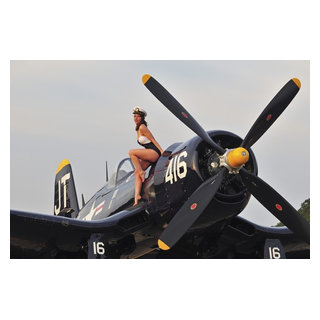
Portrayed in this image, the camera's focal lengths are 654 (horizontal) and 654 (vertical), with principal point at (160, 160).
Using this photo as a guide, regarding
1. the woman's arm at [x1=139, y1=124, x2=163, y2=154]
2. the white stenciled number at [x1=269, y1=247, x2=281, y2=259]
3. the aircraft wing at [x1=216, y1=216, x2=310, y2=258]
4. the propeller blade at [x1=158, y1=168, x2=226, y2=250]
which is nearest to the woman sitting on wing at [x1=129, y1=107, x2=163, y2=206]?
the woman's arm at [x1=139, y1=124, x2=163, y2=154]

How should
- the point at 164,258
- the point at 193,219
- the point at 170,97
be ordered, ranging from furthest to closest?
the point at 164,258, the point at 170,97, the point at 193,219

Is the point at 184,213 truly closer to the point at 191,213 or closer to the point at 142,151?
the point at 191,213

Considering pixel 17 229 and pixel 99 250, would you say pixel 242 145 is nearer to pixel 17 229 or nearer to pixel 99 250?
pixel 99 250

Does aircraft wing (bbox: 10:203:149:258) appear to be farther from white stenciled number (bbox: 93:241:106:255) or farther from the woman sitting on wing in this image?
the woman sitting on wing

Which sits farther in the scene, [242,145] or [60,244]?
[60,244]

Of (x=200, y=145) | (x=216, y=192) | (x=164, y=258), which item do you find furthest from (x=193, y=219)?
(x=164, y=258)

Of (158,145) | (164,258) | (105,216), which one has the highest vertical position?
(158,145)

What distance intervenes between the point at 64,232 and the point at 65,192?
210 inches

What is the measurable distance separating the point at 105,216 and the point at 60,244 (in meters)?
1.24

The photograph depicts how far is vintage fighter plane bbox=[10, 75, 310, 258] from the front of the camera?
9.86m

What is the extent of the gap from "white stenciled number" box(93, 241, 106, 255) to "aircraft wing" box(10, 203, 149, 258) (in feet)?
0.30

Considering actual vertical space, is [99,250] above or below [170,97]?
below

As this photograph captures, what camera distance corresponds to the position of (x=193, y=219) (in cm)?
972

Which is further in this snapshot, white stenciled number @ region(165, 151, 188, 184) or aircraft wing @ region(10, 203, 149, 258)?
aircraft wing @ region(10, 203, 149, 258)
